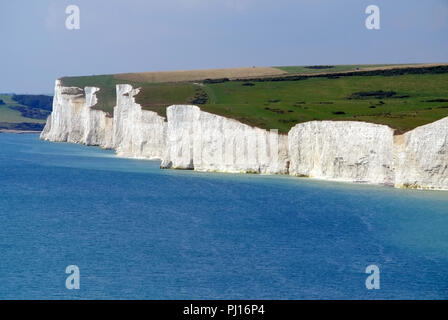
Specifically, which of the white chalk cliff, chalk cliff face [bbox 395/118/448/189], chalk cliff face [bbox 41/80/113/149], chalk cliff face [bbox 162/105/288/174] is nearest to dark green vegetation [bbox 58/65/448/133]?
chalk cliff face [bbox 162/105/288/174]

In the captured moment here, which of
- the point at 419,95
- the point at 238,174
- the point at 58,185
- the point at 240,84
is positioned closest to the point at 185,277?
the point at 58,185

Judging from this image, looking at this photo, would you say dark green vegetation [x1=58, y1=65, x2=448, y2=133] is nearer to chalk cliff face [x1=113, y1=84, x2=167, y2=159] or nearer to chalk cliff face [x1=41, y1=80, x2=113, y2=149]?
chalk cliff face [x1=113, y1=84, x2=167, y2=159]

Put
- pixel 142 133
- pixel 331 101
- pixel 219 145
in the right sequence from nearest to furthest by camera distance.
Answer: pixel 219 145
pixel 331 101
pixel 142 133
